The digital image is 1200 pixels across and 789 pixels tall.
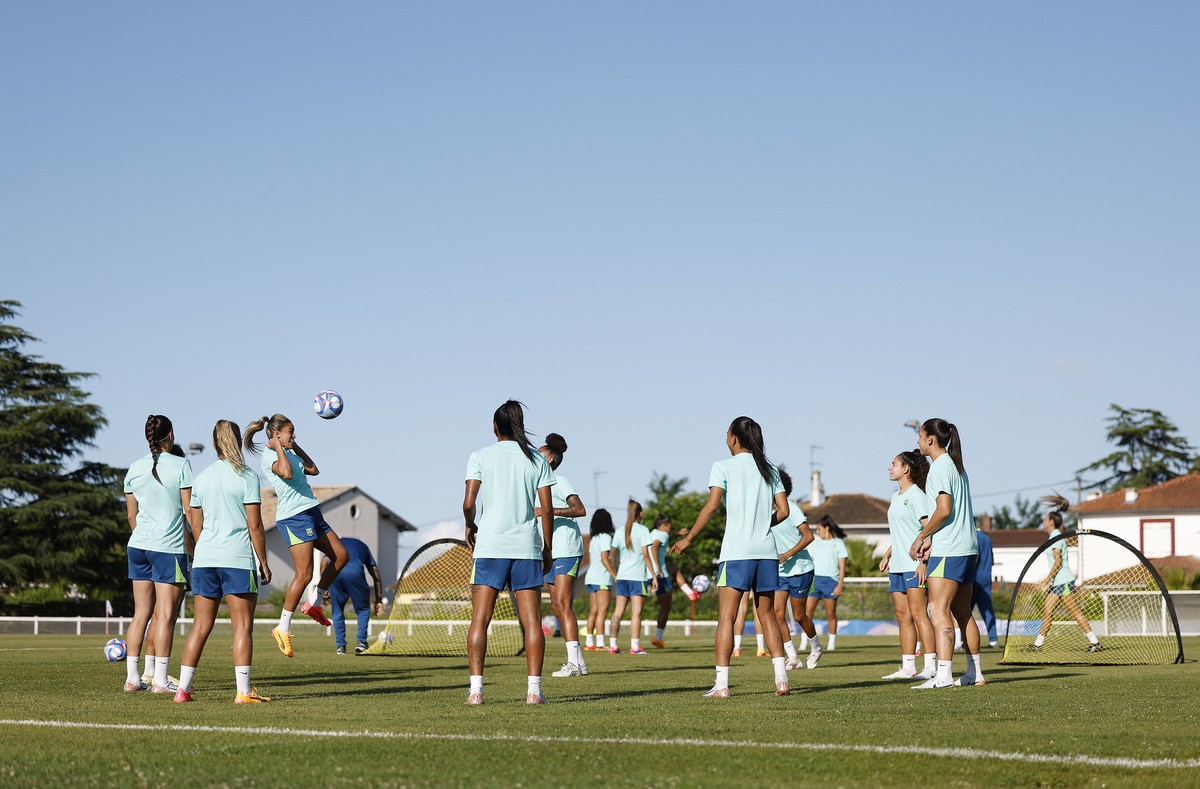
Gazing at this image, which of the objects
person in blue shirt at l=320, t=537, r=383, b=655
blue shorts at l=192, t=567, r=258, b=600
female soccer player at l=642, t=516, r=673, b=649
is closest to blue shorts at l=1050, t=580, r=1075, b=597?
female soccer player at l=642, t=516, r=673, b=649

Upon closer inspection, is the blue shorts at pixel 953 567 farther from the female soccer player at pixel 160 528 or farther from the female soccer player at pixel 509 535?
the female soccer player at pixel 160 528

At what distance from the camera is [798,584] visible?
652 inches

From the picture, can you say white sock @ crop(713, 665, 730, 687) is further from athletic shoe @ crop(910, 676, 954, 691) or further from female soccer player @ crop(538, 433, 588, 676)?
female soccer player @ crop(538, 433, 588, 676)

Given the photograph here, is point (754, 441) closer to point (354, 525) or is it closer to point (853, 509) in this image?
point (354, 525)

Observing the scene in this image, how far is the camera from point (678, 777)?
5758 millimetres

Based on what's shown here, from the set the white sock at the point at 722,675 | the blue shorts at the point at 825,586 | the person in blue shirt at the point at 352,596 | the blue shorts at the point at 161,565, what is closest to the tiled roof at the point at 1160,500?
the blue shorts at the point at 825,586

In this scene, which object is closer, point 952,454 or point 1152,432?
point 952,454

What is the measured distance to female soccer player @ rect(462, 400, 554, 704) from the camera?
→ 9695 mm

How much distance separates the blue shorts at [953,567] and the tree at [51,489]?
42790mm

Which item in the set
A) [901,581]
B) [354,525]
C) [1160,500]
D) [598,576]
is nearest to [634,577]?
Answer: [598,576]

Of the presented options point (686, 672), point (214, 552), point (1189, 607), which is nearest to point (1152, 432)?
point (1189, 607)

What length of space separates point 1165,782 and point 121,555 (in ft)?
164

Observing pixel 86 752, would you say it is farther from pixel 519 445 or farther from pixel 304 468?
pixel 304 468

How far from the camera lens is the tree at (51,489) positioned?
49219 mm
